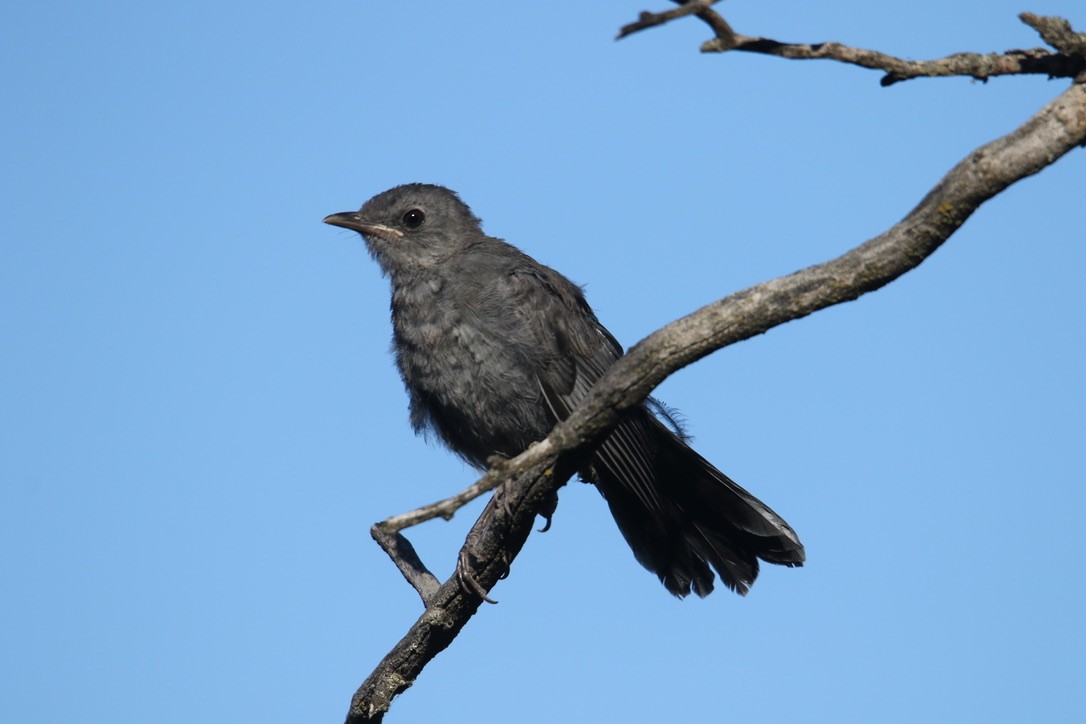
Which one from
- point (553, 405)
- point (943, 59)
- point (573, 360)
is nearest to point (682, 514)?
point (553, 405)

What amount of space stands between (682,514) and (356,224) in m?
3.19

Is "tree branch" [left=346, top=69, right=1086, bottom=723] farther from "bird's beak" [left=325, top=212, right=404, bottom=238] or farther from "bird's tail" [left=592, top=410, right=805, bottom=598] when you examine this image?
"bird's beak" [left=325, top=212, right=404, bottom=238]

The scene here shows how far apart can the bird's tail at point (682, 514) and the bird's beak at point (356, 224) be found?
2.45 m

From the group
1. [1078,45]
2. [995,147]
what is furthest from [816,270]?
[1078,45]

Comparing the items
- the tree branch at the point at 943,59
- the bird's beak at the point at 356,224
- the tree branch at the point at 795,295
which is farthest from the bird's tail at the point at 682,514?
the tree branch at the point at 943,59

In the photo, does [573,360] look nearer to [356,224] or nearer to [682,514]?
[682,514]

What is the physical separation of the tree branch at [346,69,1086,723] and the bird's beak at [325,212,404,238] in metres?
3.57

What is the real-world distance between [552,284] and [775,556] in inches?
89.4

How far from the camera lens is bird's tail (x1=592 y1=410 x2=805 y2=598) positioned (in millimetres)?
7055

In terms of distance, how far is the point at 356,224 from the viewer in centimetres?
846

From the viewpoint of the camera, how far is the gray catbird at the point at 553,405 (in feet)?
23.4

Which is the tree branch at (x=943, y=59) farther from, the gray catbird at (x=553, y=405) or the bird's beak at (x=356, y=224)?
the bird's beak at (x=356, y=224)

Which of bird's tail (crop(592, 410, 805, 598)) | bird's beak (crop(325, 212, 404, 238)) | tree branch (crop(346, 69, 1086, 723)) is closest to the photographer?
tree branch (crop(346, 69, 1086, 723))

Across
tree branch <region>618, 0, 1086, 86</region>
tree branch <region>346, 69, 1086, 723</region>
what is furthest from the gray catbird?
tree branch <region>618, 0, 1086, 86</region>
